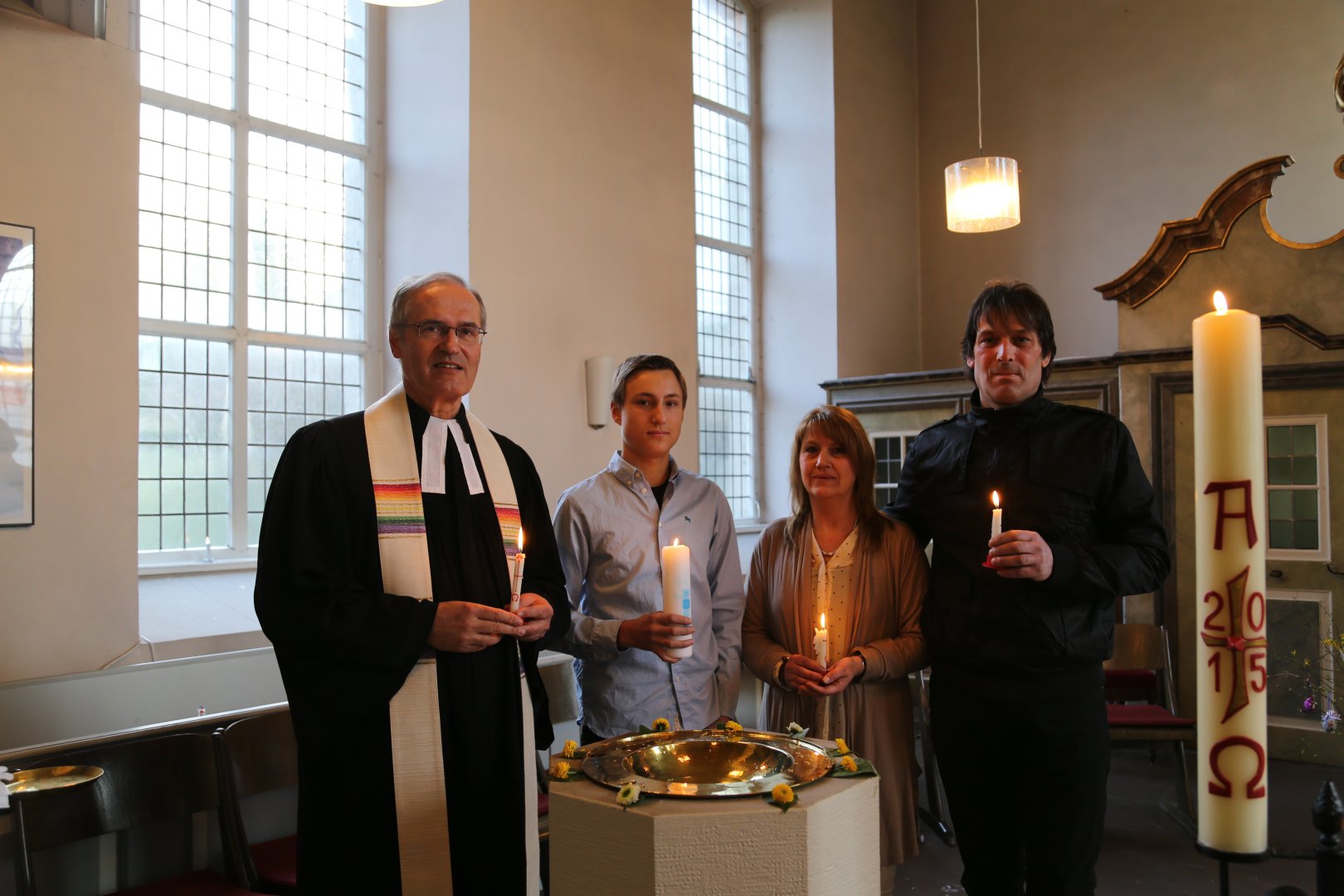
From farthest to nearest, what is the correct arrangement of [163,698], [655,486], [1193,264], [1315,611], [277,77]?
1. [1193,264]
2. [1315,611]
3. [277,77]
4. [163,698]
5. [655,486]

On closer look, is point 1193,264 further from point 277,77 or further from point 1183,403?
point 277,77

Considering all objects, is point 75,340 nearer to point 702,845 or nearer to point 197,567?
point 197,567

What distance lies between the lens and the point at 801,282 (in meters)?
7.54

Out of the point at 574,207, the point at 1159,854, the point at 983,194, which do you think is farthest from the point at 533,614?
the point at 983,194

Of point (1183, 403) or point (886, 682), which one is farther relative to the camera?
point (1183, 403)

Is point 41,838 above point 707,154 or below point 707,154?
below

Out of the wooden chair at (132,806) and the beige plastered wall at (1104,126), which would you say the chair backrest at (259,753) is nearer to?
the wooden chair at (132,806)

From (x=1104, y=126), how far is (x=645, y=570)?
6460 millimetres

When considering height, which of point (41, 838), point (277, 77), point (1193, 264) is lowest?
point (41, 838)

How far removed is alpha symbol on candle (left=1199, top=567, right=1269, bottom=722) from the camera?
0.66 meters

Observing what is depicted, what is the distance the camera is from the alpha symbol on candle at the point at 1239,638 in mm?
660

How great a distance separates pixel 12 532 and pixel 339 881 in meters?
2.22

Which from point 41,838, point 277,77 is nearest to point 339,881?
point 41,838

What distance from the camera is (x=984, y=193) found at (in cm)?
583
